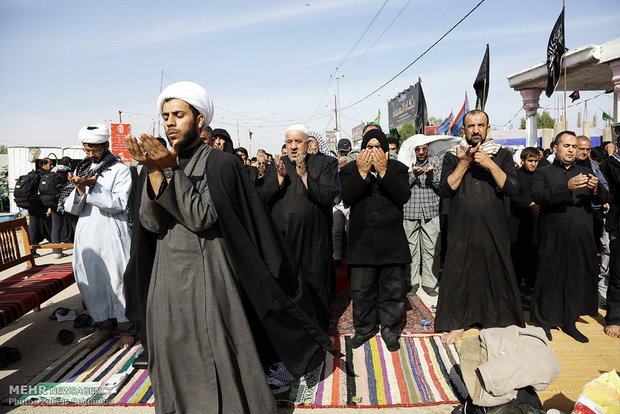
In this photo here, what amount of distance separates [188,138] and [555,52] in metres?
8.34

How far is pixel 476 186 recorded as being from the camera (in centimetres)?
393

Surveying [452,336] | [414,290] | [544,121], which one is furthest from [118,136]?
[544,121]

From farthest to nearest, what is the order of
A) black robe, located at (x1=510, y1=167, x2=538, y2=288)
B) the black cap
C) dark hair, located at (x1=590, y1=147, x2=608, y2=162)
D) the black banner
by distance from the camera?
1. the black banner
2. the black cap
3. dark hair, located at (x1=590, y1=147, x2=608, y2=162)
4. black robe, located at (x1=510, y1=167, x2=538, y2=288)

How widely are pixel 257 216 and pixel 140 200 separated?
70 centimetres

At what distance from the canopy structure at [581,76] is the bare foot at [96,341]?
10803mm

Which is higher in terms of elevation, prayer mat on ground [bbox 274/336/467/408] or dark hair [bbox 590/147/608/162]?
dark hair [bbox 590/147/608/162]

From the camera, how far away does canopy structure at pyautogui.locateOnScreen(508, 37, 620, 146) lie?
368 inches

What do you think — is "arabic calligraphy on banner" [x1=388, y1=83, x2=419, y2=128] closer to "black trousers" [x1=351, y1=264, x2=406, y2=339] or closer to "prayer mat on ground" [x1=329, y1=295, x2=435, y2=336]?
"prayer mat on ground" [x1=329, y1=295, x2=435, y2=336]

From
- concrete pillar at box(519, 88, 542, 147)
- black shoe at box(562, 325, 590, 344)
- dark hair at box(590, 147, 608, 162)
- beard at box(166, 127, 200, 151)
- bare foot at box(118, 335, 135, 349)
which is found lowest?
black shoe at box(562, 325, 590, 344)

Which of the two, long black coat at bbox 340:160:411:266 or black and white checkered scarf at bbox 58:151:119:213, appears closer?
long black coat at bbox 340:160:411:266

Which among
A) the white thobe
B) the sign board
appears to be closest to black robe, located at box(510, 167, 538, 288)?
the white thobe

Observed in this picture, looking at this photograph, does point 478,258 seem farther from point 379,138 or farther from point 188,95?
point 188,95

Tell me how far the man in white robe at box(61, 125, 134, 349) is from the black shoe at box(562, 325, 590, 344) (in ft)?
14.4

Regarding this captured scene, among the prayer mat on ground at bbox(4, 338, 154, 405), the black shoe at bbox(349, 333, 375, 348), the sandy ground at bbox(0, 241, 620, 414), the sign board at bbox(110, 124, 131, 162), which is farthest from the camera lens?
the sign board at bbox(110, 124, 131, 162)
